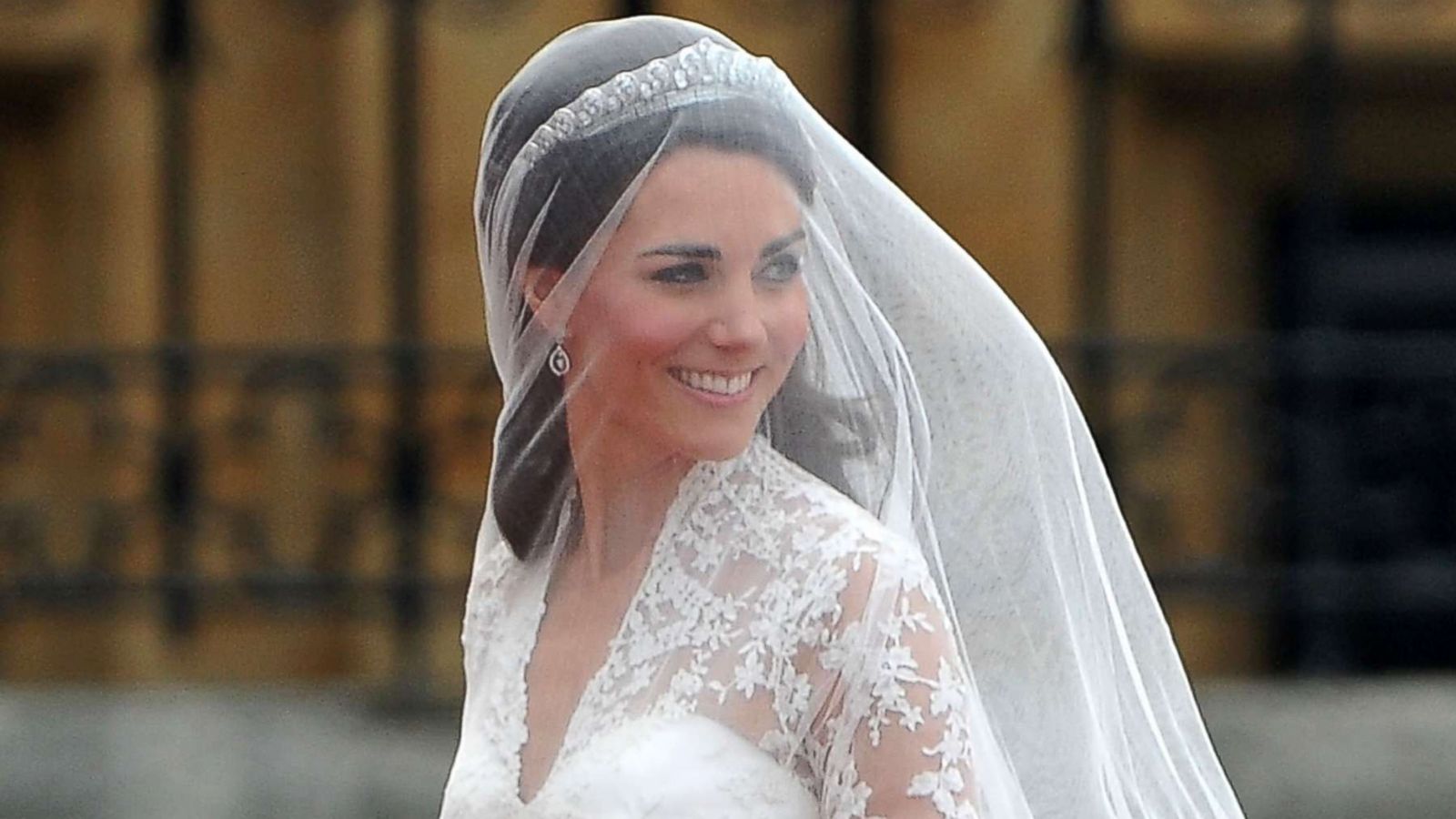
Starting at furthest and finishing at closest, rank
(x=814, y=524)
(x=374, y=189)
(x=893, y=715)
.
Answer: (x=374, y=189)
(x=814, y=524)
(x=893, y=715)

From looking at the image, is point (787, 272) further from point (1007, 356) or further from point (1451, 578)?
point (1451, 578)

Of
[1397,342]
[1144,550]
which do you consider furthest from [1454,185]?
[1144,550]

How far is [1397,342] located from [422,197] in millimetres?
2318

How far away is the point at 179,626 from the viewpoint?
6.25 metres

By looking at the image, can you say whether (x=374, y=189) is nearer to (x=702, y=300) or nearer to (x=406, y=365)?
(x=406, y=365)

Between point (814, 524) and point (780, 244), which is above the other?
point (780, 244)

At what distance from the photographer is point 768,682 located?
2002 millimetres

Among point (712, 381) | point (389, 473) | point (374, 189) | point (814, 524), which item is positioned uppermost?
point (374, 189)

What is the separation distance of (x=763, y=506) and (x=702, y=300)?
0.18 m

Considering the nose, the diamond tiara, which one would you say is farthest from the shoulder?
the diamond tiara

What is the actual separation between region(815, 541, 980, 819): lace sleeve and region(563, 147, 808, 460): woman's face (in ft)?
0.67

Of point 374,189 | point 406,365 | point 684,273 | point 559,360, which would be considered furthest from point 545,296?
point 374,189

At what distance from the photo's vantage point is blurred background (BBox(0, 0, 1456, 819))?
611cm

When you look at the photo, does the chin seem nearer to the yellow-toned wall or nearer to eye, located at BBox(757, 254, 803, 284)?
eye, located at BBox(757, 254, 803, 284)
